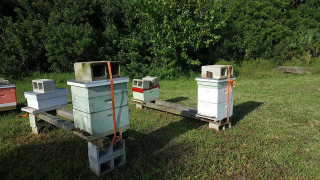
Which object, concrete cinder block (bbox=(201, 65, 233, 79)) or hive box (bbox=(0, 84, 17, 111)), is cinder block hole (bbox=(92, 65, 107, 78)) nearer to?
concrete cinder block (bbox=(201, 65, 233, 79))

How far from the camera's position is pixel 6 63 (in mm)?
10484

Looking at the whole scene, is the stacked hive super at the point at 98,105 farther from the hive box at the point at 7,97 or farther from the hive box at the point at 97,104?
the hive box at the point at 7,97

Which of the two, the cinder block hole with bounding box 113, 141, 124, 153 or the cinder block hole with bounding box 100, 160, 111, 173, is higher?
the cinder block hole with bounding box 113, 141, 124, 153

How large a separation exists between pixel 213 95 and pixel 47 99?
9.54 feet

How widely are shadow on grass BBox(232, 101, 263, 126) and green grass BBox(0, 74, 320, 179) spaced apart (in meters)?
0.02

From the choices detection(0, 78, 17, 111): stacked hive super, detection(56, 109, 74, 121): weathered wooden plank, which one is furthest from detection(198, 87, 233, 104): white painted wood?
detection(0, 78, 17, 111): stacked hive super

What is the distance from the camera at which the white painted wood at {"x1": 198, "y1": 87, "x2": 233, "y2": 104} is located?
3.74 m

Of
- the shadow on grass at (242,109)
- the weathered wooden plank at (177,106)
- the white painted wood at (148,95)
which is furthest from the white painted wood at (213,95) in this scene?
the white painted wood at (148,95)

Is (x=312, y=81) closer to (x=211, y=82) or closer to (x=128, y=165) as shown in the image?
(x=211, y=82)

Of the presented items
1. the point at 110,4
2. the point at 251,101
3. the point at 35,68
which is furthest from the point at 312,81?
the point at 35,68

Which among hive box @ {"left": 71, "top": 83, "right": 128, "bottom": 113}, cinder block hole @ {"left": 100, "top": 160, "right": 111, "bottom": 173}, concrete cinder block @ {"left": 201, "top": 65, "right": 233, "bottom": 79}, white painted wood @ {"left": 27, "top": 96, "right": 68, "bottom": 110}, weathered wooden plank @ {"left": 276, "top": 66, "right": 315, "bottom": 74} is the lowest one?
cinder block hole @ {"left": 100, "top": 160, "right": 111, "bottom": 173}

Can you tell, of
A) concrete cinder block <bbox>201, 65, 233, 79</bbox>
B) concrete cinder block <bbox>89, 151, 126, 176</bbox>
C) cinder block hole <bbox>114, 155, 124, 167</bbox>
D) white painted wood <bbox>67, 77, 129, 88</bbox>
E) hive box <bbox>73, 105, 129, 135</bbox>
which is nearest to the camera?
white painted wood <bbox>67, 77, 129, 88</bbox>

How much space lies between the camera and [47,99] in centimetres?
394

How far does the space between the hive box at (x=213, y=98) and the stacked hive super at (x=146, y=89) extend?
5.78 ft
